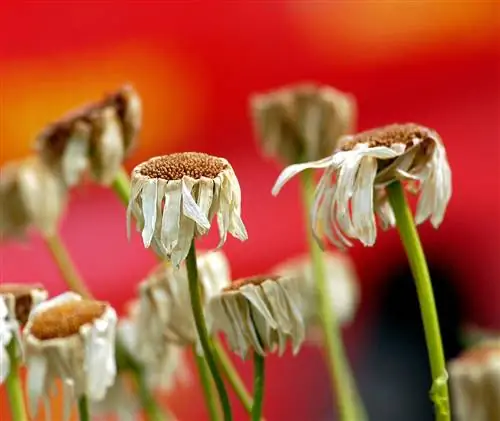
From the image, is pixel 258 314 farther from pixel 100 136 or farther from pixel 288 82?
pixel 288 82

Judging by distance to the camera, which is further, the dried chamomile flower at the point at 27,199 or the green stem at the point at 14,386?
the dried chamomile flower at the point at 27,199

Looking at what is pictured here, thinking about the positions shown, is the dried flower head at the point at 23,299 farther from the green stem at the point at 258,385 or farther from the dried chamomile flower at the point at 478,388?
the dried chamomile flower at the point at 478,388

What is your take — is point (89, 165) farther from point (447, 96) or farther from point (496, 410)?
point (447, 96)

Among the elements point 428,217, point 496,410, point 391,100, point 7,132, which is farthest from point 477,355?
point 391,100

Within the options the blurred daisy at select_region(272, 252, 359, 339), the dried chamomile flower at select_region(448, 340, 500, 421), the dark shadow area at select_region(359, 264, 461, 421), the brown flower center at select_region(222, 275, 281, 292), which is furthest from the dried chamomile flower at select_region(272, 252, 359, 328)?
the dark shadow area at select_region(359, 264, 461, 421)

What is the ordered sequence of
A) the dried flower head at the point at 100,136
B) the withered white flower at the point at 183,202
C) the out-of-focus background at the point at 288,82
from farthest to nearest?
the out-of-focus background at the point at 288,82 < the dried flower head at the point at 100,136 < the withered white flower at the point at 183,202

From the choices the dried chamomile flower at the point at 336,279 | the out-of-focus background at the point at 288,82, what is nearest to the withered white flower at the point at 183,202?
the dried chamomile flower at the point at 336,279
